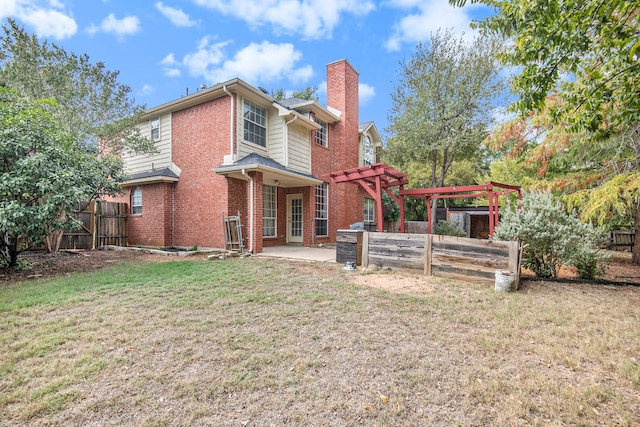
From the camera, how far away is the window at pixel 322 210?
508 inches

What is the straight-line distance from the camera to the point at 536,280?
5855 millimetres

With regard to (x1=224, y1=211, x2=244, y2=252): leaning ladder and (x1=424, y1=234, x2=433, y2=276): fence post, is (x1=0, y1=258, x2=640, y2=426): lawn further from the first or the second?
(x1=224, y1=211, x2=244, y2=252): leaning ladder

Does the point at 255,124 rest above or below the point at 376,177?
above

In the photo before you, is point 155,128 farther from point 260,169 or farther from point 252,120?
point 260,169

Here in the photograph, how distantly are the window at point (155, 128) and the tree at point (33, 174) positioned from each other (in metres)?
4.70

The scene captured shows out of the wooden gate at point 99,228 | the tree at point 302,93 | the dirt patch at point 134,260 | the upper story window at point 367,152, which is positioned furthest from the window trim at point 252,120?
the tree at point 302,93

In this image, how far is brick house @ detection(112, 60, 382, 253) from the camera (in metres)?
9.78

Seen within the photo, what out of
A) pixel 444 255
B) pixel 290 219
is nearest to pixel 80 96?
pixel 290 219

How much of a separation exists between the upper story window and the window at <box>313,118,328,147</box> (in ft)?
10.2

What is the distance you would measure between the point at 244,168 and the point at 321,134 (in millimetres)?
5623

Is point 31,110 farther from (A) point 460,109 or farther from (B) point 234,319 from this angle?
(A) point 460,109

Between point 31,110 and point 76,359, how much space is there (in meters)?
6.58

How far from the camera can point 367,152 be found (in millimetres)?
17016

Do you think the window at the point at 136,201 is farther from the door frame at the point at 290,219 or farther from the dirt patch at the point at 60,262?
the door frame at the point at 290,219
